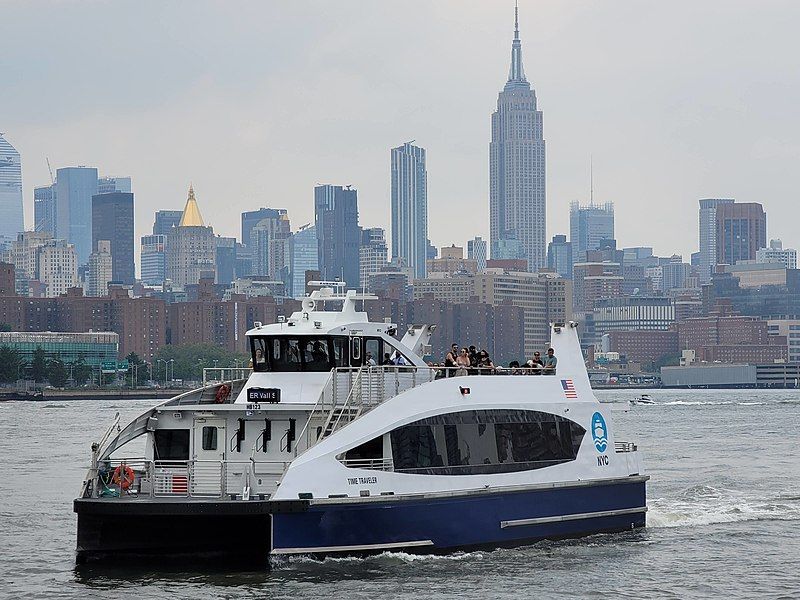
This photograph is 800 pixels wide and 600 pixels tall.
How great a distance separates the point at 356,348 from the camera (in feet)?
91.6

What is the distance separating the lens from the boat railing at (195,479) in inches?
1030

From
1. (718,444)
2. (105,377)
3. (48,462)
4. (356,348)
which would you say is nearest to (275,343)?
(356,348)

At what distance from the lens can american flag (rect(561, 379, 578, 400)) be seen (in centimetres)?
2979

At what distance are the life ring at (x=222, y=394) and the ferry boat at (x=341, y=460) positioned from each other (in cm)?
2

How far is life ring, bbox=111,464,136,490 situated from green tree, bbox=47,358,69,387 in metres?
156

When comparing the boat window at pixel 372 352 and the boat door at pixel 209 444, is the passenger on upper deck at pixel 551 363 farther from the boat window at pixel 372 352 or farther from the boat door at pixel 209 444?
the boat door at pixel 209 444

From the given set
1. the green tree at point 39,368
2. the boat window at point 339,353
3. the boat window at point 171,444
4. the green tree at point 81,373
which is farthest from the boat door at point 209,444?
the green tree at point 81,373

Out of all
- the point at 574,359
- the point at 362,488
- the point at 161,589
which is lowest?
the point at 161,589

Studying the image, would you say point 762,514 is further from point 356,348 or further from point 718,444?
point 718,444

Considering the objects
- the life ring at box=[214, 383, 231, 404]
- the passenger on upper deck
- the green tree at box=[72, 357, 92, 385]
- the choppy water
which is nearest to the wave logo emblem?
the passenger on upper deck

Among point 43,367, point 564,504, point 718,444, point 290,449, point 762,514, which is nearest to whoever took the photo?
point 290,449

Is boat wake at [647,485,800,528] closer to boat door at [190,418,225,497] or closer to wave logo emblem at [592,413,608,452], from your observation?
wave logo emblem at [592,413,608,452]

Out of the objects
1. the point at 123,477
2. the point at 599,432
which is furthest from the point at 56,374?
the point at 123,477

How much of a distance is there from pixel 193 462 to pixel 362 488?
2.89m
